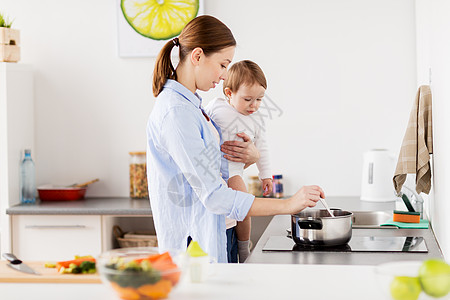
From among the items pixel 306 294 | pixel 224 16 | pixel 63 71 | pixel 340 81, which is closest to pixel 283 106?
pixel 340 81

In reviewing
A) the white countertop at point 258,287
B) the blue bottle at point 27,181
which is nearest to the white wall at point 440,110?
the white countertop at point 258,287

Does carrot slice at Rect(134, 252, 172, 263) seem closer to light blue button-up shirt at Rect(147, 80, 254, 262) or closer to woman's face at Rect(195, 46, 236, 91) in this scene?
light blue button-up shirt at Rect(147, 80, 254, 262)

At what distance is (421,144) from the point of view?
2.31 metres

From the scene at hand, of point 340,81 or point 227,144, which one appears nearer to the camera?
point 227,144

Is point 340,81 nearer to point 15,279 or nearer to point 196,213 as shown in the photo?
point 196,213

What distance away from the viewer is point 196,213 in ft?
6.62

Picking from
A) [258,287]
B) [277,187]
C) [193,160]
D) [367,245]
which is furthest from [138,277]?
[277,187]

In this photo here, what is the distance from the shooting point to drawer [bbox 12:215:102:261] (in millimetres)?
3246

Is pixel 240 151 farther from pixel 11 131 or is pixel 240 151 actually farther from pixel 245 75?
pixel 11 131

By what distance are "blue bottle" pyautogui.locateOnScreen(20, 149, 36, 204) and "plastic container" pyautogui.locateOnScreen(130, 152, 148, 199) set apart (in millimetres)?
560

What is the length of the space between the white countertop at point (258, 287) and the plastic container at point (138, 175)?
220 centimetres

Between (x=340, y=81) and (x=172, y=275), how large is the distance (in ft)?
8.41

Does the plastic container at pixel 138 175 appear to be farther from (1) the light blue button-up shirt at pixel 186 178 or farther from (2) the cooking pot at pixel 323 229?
(2) the cooking pot at pixel 323 229

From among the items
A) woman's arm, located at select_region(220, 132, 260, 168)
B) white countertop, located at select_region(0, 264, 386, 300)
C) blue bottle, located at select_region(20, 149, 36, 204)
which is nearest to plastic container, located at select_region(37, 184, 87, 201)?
blue bottle, located at select_region(20, 149, 36, 204)
